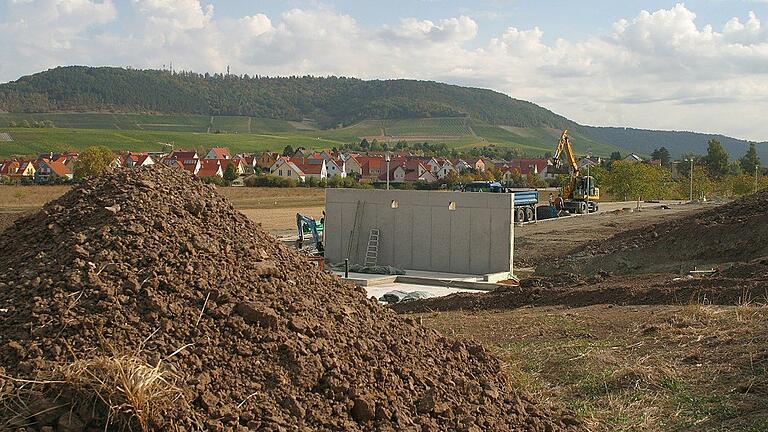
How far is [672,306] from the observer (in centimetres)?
1128

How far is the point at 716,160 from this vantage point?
89938 mm

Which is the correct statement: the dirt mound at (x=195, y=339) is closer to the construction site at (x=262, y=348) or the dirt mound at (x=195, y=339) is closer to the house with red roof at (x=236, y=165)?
the construction site at (x=262, y=348)

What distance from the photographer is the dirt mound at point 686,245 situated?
1917 centimetres

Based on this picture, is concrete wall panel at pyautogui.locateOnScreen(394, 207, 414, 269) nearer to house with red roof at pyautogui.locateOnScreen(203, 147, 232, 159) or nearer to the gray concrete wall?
the gray concrete wall

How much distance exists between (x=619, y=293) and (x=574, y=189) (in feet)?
103

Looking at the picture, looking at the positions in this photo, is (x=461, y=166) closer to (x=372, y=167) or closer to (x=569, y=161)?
(x=372, y=167)

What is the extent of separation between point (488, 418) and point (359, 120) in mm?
181946

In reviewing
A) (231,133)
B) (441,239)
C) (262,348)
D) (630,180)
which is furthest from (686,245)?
(231,133)

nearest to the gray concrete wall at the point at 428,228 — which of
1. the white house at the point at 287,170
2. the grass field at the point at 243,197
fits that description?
the grass field at the point at 243,197

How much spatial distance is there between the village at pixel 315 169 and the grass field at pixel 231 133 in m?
12.8

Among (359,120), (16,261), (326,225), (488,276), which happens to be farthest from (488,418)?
(359,120)

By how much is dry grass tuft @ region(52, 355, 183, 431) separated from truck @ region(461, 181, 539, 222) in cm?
3249

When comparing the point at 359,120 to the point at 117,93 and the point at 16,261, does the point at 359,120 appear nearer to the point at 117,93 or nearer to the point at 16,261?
the point at 117,93

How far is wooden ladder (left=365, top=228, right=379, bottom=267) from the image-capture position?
74.3ft
